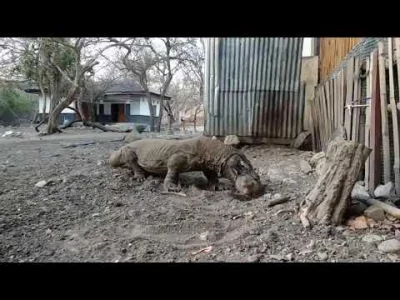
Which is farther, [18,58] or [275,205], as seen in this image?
[18,58]

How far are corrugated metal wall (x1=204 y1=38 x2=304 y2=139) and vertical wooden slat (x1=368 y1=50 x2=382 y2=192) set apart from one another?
3197 mm

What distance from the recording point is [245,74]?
6.55 meters

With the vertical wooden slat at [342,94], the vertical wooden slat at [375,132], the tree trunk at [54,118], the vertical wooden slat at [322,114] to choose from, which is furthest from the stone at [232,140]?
the tree trunk at [54,118]

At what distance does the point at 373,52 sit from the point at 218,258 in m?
2.41

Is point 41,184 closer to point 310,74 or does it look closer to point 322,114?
point 322,114

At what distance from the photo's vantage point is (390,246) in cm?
218

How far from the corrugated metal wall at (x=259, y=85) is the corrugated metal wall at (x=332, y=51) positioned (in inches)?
21.2

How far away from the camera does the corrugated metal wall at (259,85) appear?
21.2 feet

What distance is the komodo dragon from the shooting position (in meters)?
4.02

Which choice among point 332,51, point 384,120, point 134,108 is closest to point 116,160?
point 384,120

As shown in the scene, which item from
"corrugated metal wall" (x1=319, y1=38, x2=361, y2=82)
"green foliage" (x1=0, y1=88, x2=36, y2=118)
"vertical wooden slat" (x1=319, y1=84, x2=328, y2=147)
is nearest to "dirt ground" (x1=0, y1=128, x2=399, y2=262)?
"vertical wooden slat" (x1=319, y1=84, x2=328, y2=147)
